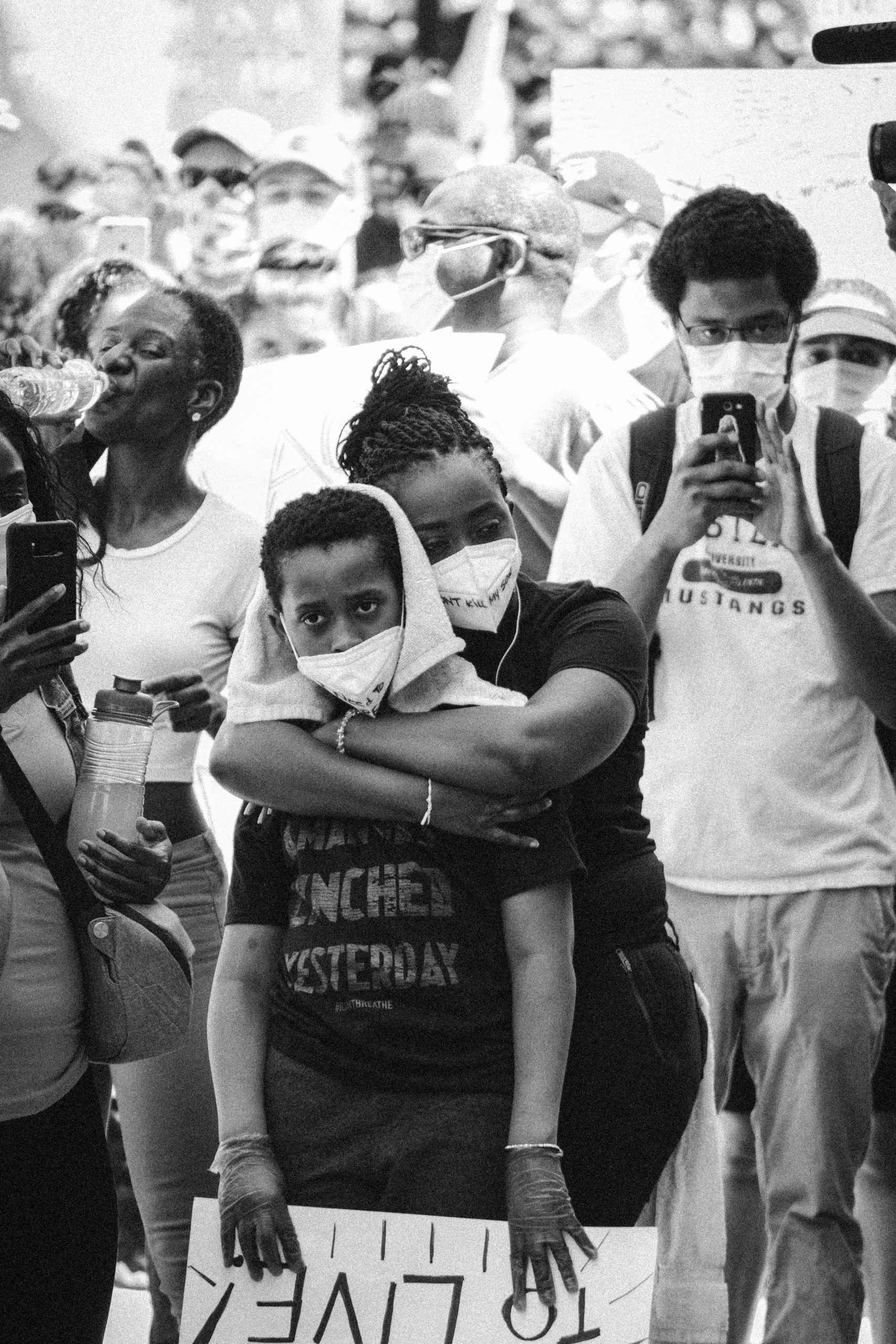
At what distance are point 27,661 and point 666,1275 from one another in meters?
1.00

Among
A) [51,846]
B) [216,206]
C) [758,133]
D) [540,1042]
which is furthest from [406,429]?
[216,206]

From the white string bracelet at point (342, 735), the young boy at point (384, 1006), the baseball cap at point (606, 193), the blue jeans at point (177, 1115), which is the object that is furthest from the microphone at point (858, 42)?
the blue jeans at point (177, 1115)

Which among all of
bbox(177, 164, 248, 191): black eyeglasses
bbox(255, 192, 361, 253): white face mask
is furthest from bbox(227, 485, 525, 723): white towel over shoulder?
bbox(177, 164, 248, 191): black eyeglasses

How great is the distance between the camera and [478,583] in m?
1.97

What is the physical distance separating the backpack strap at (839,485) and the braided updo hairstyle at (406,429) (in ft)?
2.72

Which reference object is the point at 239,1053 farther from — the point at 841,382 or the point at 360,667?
the point at 841,382

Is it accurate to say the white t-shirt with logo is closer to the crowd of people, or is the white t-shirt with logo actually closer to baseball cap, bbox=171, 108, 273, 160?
the crowd of people

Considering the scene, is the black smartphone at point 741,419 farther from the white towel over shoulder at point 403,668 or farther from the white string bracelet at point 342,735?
the white string bracelet at point 342,735

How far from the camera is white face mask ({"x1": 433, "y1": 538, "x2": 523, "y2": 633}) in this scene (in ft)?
6.46

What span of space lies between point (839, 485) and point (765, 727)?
0.41m

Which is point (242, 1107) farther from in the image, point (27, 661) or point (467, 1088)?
point (27, 661)

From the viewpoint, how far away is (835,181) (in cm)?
370

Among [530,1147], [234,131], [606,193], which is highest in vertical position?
[234,131]

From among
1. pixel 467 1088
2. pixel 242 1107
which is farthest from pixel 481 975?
pixel 242 1107
